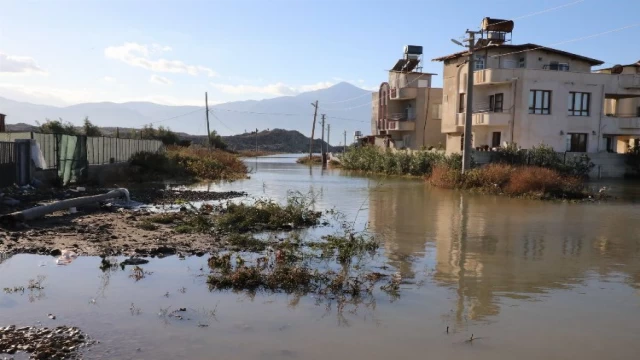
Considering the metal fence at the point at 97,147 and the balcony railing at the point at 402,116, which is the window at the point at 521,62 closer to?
the balcony railing at the point at 402,116

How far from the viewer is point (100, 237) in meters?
11.7

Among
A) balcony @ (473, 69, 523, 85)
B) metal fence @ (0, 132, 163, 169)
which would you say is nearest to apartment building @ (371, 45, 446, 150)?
balcony @ (473, 69, 523, 85)

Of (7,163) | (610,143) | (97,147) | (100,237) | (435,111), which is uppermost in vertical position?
(435,111)

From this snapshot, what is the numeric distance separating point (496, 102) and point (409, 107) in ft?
58.3

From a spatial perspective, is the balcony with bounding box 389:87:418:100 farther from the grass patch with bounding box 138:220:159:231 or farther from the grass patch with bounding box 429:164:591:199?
the grass patch with bounding box 138:220:159:231

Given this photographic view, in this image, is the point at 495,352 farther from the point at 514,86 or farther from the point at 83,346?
the point at 514,86

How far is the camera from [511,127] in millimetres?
38625

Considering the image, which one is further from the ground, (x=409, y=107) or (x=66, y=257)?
(x=409, y=107)

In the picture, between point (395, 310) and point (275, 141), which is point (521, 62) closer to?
point (395, 310)

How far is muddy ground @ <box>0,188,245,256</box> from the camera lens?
10.5 meters

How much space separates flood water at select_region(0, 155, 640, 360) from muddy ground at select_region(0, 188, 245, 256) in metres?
0.67

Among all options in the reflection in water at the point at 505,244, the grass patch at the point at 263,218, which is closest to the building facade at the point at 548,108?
the reflection in water at the point at 505,244

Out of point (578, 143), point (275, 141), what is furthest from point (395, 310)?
point (275, 141)

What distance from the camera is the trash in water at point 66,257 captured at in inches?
377
